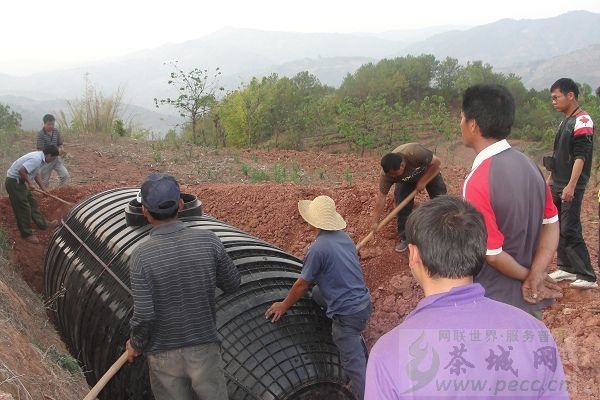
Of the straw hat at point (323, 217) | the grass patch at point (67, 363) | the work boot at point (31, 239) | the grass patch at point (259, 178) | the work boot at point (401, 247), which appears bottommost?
the grass patch at point (259, 178)

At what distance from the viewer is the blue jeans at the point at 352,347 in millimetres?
2762

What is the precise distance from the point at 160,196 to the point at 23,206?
14.7ft

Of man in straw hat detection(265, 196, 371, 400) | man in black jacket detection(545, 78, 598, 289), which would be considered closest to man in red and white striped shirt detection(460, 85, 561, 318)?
man in straw hat detection(265, 196, 371, 400)

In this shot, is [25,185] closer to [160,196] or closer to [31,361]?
[31,361]

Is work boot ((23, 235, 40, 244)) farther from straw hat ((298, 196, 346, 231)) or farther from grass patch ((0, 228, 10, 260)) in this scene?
straw hat ((298, 196, 346, 231))

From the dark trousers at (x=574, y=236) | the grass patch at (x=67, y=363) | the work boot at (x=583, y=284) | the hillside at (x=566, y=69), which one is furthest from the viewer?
the hillside at (x=566, y=69)

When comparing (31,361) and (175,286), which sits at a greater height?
(175,286)

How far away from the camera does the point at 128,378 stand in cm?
291

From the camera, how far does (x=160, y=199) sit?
2375mm

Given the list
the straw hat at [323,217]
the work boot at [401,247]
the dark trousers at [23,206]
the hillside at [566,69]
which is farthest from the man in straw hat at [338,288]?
the hillside at [566,69]

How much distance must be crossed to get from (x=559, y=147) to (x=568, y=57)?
134980mm

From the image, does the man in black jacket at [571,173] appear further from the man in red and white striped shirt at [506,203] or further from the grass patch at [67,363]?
the grass patch at [67,363]

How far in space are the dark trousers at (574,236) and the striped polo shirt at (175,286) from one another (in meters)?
2.76

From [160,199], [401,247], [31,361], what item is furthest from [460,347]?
[401,247]
